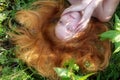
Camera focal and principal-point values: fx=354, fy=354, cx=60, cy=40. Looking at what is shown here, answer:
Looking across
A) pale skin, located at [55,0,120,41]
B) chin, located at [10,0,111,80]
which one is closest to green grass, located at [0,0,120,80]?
chin, located at [10,0,111,80]

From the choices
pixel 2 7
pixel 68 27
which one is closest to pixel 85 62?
pixel 68 27

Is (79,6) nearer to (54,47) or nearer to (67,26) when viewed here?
(67,26)

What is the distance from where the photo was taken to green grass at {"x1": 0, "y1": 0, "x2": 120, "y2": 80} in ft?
7.49

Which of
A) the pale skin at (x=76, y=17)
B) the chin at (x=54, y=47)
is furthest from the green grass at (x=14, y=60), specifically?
the pale skin at (x=76, y=17)

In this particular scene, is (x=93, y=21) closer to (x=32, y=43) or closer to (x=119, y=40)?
(x=32, y=43)

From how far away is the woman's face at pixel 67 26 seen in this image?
2.17 metres

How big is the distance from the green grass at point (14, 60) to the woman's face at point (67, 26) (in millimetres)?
202

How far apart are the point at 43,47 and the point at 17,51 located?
0.74 ft

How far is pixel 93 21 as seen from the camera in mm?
2338

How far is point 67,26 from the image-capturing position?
218cm

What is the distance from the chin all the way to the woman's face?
0.03m

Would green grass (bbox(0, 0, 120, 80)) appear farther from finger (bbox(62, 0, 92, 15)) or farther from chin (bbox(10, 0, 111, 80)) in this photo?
finger (bbox(62, 0, 92, 15))

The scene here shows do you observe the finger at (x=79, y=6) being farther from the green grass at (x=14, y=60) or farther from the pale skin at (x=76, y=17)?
the green grass at (x=14, y=60)

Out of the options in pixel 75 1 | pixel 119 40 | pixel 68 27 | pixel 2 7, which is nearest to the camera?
pixel 119 40
